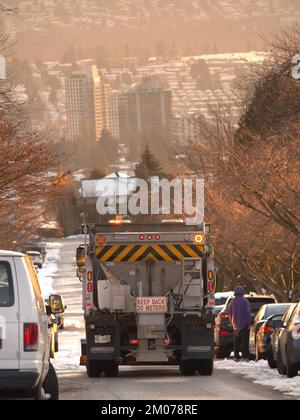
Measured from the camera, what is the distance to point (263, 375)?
86.7 ft

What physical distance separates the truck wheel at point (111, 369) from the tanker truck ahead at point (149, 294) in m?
0.15

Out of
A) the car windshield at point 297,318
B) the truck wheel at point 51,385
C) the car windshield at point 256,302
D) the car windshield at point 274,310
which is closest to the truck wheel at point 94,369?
the car windshield at point 297,318

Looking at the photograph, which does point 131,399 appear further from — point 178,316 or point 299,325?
point 178,316

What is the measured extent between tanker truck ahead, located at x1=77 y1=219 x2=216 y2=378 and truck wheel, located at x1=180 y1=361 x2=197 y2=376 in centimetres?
33

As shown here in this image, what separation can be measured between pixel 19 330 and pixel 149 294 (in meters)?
Result: 10.2

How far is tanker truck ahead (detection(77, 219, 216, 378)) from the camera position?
2711 cm

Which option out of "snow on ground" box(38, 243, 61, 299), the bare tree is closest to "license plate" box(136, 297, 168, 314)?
the bare tree

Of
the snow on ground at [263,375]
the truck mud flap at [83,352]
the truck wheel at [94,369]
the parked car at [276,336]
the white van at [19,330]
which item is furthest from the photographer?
the truck mud flap at [83,352]

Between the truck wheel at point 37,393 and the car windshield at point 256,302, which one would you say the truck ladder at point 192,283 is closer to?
the truck wheel at point 37,393

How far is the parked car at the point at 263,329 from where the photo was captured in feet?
99.7

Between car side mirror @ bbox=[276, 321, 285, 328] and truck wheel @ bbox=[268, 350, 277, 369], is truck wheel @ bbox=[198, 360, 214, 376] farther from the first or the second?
car side mirror @ bbox=[276, 321, 285, 328]

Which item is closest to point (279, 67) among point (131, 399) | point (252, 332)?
point (252, 332)

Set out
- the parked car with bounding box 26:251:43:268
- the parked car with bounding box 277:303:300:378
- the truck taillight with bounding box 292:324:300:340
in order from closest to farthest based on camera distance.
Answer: the truck taillight with bounding box 292:324:300:340, the parked car with bounding box 277:303:300:378, the parked car with bounding box 26:251:43:268

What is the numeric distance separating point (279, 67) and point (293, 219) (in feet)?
43.3
